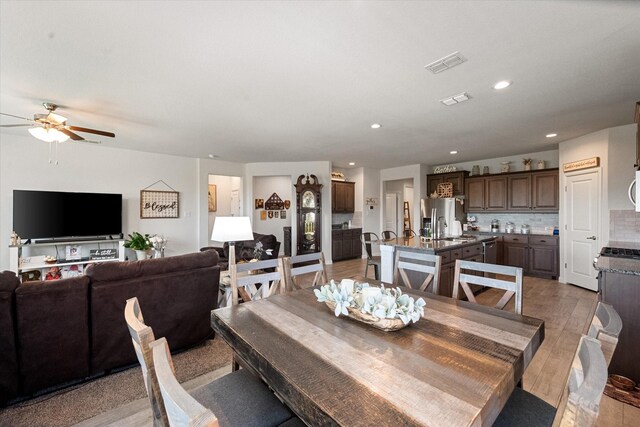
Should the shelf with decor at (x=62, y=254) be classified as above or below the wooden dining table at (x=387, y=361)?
below

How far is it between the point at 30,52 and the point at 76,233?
361 cm

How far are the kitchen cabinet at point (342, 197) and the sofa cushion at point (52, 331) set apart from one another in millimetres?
5761

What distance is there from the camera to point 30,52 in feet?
6.75

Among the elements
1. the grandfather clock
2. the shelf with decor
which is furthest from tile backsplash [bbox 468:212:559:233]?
the shelf with decor

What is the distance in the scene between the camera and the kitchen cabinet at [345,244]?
7.09m

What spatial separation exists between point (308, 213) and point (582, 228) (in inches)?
202

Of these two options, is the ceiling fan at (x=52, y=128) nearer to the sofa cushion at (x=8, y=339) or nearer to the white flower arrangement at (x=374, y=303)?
the sofa cushion at (x=8, y=339)

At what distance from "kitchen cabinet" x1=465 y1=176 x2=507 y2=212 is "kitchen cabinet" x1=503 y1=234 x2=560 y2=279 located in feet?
2.57

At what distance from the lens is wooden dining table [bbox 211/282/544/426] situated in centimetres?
77

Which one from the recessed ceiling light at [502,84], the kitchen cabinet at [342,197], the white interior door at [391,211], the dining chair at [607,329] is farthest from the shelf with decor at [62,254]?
the white interior door at [391,211]

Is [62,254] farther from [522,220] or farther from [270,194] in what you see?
[522,220]

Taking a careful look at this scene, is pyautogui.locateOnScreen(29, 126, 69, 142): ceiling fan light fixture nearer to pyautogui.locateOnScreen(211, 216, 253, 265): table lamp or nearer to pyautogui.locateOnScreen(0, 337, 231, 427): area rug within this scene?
pyautogui.locateOnScreen(211, 216, 253, 265): table lamp

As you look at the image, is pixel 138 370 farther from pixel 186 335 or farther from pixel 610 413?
pixel 610 413

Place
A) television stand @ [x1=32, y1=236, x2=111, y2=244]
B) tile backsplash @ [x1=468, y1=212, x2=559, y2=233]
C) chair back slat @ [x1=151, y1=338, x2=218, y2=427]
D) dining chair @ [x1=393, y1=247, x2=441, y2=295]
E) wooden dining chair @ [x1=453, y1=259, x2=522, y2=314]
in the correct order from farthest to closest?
tile backsplash @ [x1=468, y1=212, x2=559, y2=233] < television stand @ [x1=32, y1=236, x2=111, y2=244] < dining chair @ [x1=393, y1=247, x2=441, y2=295] < wooden dining chair @ [x1=453, y1=259, x2=522, y2=314] < chair back slat @ [x1=151, y1=338, x2=218, y2=427]
